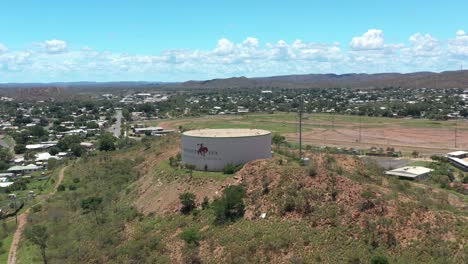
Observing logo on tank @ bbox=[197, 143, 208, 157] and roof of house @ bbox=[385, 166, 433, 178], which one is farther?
roof of house @ bbox=[385, 166, 433, 178]

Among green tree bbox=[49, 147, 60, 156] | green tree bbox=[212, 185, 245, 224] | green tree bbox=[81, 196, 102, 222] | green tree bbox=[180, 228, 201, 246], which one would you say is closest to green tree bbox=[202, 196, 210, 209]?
green tree bbox=[212, 185, 245, 224]

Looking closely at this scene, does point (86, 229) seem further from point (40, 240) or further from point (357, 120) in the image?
point (357, 120)

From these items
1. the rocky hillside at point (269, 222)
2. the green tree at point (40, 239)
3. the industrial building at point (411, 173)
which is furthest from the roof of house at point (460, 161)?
the green tree at point (40, 239)

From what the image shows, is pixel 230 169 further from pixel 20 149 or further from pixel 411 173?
pixel 20 149

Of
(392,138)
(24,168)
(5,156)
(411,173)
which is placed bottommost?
(24,168)

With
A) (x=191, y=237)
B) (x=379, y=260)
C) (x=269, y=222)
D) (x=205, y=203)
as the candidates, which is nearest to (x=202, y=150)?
(x=205, y=203)

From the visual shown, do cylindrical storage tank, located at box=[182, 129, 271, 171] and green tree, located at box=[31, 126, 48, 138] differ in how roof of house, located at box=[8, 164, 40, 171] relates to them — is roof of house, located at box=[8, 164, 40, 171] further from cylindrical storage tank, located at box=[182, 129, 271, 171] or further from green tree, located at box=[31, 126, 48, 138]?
cylindrical storage tank, located at box=[182, 129, 271, 171]

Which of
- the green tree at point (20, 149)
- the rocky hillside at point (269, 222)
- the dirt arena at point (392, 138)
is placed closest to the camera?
the rocky hillside at point (269, 222)

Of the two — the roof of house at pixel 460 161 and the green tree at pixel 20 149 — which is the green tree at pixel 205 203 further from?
the green tree at pixel 20 149

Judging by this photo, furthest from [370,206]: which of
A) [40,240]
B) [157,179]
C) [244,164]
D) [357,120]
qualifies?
[357,120]

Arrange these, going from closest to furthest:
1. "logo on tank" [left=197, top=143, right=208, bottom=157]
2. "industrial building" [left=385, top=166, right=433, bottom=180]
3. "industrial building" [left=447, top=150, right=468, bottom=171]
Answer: "logo on tank" [left=197, top=143, right=208, bottom=157] < "industrial building" [left=385, top=166, right=433, bottom=180] < "industrial building" [left=447, top=150, right=468, bottom=171]
